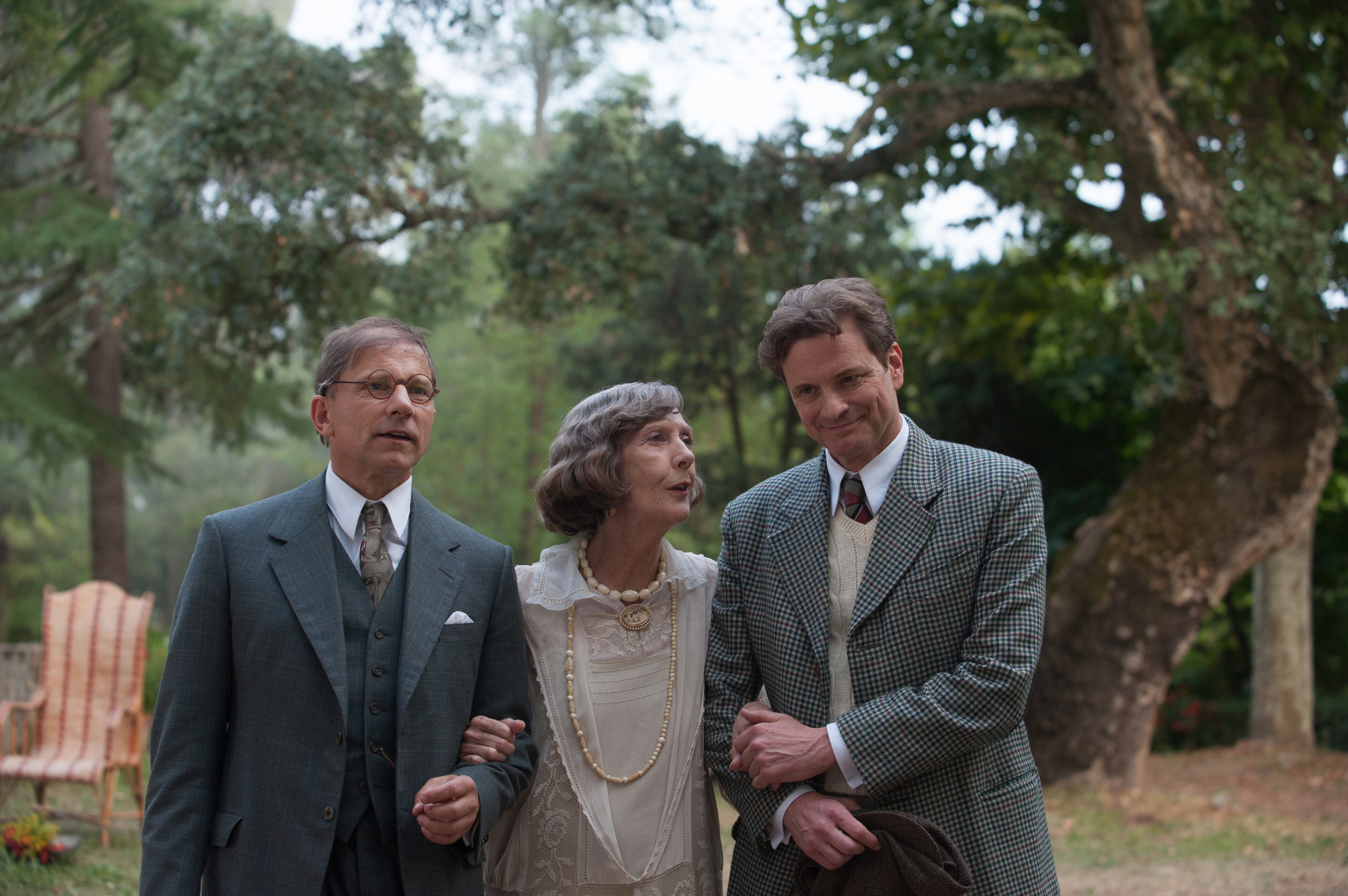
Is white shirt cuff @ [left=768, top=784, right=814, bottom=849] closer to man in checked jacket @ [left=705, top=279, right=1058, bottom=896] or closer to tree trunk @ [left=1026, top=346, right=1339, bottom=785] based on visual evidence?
man in checked jacket @ [left=705, top=279, right=1058, bottom=896]

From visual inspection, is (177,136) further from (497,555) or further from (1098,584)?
(1098,584)

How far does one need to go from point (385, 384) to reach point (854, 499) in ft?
3.61

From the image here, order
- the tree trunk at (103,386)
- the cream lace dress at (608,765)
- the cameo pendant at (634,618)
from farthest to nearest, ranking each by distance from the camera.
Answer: the tree trunk at (103,386), the cameo pendant at (634,618), the cream lace dress at (608,765)

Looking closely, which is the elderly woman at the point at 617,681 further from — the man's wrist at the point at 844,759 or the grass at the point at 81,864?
the grass at the point at 81,864

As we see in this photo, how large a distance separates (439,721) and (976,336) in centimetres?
929

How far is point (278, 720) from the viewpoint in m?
2.18

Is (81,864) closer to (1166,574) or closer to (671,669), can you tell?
(671,669)

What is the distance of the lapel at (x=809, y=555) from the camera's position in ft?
7.90

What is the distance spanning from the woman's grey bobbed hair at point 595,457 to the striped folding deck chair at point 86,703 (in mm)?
4984

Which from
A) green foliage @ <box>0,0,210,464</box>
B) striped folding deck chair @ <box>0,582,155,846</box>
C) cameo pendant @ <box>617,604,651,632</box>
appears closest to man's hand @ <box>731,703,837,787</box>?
cameo pendant @ <box>617,604,651,632</box>

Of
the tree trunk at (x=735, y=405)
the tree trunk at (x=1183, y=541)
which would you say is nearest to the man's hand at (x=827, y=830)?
the tree trunk at (x=1183, y=541)

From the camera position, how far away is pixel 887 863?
87.0 inches

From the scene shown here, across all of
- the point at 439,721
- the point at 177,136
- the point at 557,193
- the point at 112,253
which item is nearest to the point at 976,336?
the point at 557,193

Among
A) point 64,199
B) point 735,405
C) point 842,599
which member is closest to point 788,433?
point 735,405
